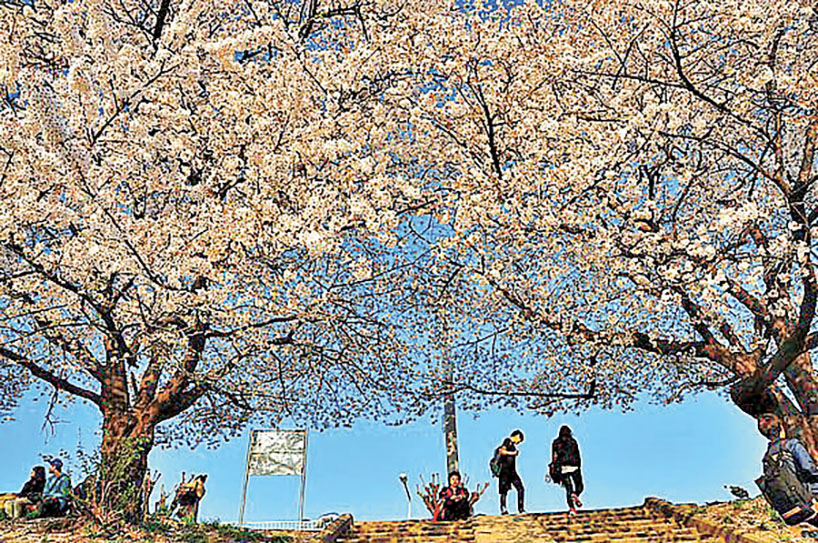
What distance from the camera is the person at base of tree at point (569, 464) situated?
10766 mm

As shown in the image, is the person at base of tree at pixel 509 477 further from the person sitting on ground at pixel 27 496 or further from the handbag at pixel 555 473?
the person sitting on ground at pixel 27 496

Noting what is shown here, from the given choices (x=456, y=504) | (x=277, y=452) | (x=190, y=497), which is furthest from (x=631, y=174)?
(x=190, y=497)

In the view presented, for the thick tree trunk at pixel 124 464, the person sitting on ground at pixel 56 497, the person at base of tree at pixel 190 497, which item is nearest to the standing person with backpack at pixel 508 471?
the person at base of tree at pixel 190 497

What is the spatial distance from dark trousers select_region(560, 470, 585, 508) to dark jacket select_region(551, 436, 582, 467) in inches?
7.5

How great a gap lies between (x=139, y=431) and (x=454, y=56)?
7.08 m

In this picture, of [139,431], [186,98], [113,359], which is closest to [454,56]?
[186,98]

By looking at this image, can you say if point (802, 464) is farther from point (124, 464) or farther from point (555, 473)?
point (124, 464)

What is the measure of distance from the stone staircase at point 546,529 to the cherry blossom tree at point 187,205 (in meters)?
2.72

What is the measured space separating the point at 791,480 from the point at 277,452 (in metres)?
7.98

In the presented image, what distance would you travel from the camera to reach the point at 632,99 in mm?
10273

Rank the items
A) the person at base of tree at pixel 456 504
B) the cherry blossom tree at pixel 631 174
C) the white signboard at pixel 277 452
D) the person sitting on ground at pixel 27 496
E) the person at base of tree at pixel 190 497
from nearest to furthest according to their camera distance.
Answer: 1. the cherry blossom tree at pixel 631 174
2. the person sitting on ground at pixel 27 496
3. the person at base of tree at pixel 456 504
4. the person at base of tree at pixel 190 497
5. the white signboard at pixel 277 452

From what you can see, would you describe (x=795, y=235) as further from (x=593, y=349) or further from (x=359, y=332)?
(x=359, y=332)

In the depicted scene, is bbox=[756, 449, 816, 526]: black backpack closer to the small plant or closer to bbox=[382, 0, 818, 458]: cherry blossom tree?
bbox=[382, 0, 818, 458]: cherry blossom tree

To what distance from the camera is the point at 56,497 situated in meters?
10.0
